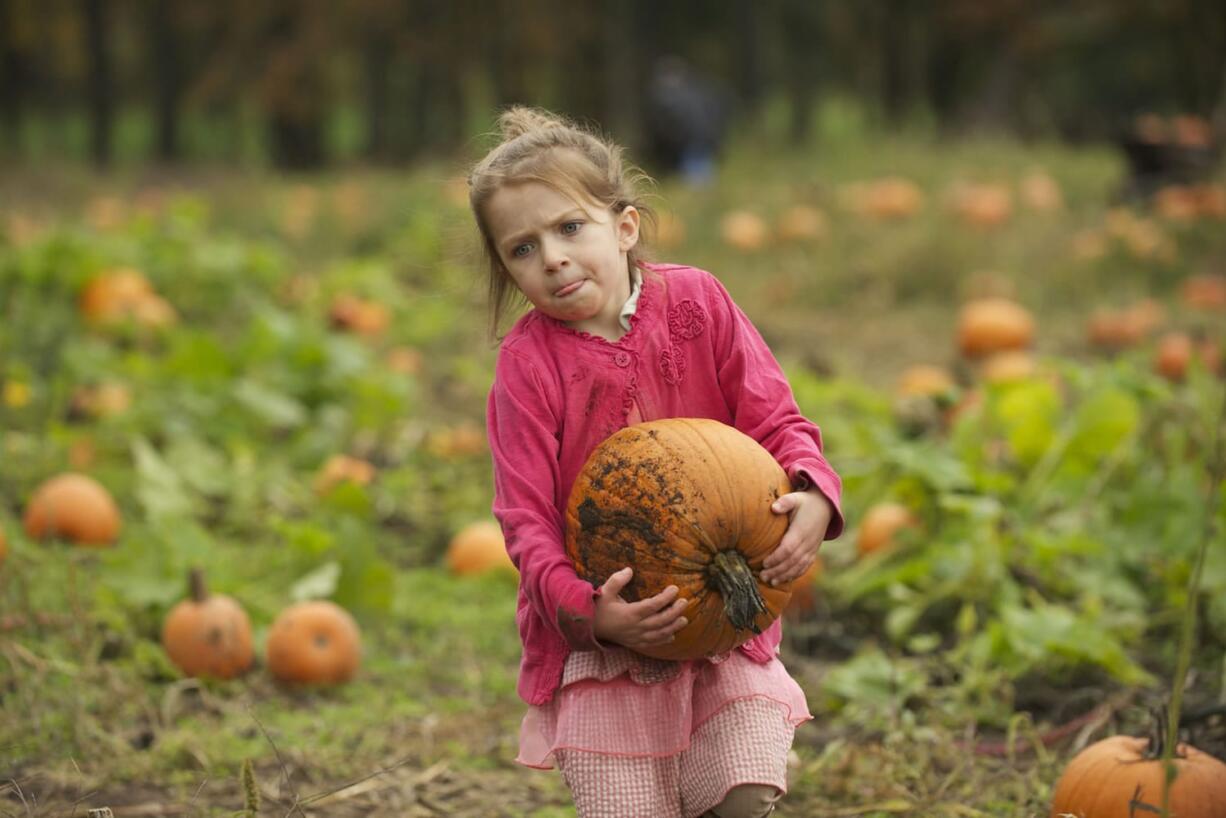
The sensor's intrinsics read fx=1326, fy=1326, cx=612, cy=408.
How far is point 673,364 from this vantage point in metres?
2.46

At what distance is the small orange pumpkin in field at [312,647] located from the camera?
4.00 metres

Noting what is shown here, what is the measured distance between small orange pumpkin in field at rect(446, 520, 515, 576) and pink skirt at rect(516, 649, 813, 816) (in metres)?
2.60

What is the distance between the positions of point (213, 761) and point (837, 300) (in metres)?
7.10

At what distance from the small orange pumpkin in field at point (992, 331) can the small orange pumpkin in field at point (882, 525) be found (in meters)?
3.25

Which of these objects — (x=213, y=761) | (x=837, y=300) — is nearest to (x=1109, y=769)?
(x=213, y=761)

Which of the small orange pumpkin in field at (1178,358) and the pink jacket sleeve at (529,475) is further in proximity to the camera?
the small orange pumpkin in field at (1178,358)

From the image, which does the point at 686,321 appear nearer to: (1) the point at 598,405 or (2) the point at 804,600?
(1) the point at 598,405

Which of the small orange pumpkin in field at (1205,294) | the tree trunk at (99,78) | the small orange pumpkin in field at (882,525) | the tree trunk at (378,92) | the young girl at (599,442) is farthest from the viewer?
the tree trunk at (378,92)

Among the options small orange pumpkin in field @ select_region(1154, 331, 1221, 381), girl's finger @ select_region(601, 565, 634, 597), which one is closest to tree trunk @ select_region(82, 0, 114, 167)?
small orange pumpkin in field @ select_region(1154, 331, 1221, 381)

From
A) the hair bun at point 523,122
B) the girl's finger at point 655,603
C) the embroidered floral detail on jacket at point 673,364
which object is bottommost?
the girl's finger at point 655,603

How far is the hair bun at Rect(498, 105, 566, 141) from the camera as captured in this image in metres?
2.47

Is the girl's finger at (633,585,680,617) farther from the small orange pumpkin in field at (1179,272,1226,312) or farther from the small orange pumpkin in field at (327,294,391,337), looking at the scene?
the small orange pumpkin in field at (1179,272,1226,312)

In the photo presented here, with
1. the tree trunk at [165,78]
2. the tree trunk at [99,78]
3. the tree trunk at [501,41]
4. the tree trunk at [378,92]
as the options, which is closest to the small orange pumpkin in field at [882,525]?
the tree trunk at [378,92]

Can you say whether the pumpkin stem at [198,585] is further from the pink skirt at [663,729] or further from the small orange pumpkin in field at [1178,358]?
the small orange pumpkin in field at [1178,358]
